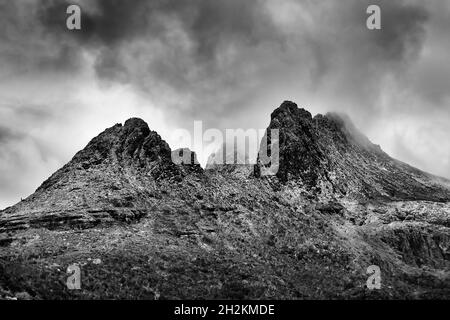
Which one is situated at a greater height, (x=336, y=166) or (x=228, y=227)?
(x=336, y=166)

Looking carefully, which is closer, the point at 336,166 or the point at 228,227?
the point at 228,227

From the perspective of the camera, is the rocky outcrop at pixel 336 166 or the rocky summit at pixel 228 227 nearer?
the rocky summit at pixel 228 227

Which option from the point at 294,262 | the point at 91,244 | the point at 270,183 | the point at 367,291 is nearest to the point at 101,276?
the point at 91,244

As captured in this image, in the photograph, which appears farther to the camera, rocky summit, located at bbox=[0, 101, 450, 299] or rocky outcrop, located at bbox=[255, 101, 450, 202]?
rocky outcrop, located at bbox=[255, 101, 450, 202]

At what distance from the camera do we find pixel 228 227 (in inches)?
3880

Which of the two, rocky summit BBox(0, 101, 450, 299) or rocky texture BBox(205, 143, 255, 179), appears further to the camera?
rocky texture BBox(205, 143, 255, 179)

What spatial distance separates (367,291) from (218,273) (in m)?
22.6

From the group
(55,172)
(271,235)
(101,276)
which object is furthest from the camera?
(55,172)

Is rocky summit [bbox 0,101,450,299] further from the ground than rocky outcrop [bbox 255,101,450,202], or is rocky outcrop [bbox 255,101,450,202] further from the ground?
rocky outcrop [bbox 255,101,450,202]

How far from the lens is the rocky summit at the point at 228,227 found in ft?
261

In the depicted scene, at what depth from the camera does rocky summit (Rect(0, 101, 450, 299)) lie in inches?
3127
